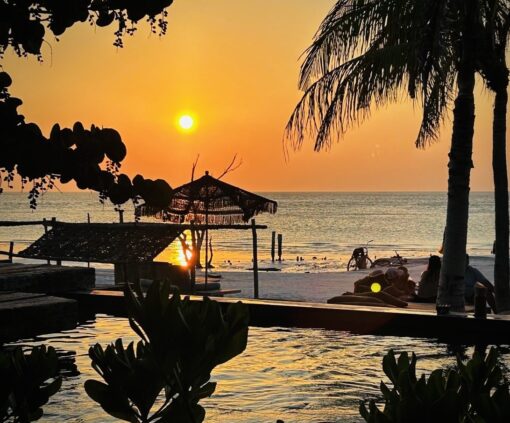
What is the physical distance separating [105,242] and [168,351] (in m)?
12.2

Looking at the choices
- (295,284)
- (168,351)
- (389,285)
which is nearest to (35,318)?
(168,351)

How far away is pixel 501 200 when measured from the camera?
1299cm

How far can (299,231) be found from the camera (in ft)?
316

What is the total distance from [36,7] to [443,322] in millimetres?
5040

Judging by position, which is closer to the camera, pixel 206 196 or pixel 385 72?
pixel 385 72

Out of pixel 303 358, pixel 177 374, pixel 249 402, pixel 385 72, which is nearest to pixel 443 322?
pixel 303 358

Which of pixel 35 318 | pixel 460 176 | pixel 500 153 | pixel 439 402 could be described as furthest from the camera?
pixel 500 153

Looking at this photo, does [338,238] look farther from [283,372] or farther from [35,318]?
[35,318]

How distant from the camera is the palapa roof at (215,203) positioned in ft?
59.5

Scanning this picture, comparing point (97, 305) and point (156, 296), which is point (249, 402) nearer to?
point (97, 305)

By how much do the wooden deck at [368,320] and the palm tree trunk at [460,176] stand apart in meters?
3.99

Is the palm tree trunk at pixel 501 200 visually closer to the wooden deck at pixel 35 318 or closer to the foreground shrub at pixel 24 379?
the wooden deck at pixel 35 318

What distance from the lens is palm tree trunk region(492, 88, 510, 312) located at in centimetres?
1268

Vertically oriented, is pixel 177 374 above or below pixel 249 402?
above
